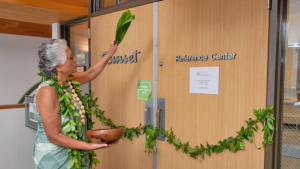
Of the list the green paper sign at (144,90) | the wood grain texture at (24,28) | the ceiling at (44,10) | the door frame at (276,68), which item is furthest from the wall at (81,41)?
the door frame at (276,68)

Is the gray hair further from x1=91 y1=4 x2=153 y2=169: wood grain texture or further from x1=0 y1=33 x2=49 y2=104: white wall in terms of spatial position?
x1=0 y1=33 x2=49 y2=104: white wall

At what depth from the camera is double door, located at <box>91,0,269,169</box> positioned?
6.12ft

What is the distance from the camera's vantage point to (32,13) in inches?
120

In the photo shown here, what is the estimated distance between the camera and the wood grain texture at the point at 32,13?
2781 mm

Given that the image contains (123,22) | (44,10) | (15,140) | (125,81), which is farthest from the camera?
(15,140)

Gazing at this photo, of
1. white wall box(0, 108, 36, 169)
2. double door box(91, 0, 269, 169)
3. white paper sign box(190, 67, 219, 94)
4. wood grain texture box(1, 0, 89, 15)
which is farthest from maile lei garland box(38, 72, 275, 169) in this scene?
white wall box(0, 108, 36, 169)

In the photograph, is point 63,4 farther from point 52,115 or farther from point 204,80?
point 204,80

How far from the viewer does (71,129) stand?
1.84 metres

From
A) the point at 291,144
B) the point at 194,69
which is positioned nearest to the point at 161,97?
the point at 194,69

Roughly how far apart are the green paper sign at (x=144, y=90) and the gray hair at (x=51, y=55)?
919 millimetres

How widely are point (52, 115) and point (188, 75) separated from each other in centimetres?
115

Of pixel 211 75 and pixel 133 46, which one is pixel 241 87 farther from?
pixel 133 46

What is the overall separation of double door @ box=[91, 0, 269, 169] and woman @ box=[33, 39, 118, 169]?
84cm

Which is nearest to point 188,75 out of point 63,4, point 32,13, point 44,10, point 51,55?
point 51,55
